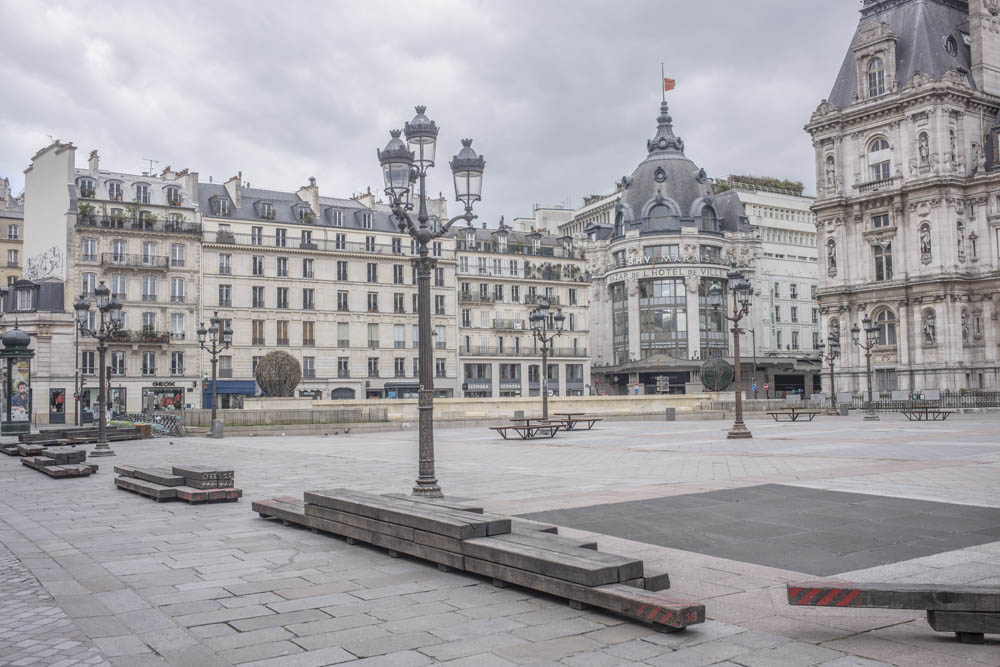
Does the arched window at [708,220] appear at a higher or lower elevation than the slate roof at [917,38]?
lower

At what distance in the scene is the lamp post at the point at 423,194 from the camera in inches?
450

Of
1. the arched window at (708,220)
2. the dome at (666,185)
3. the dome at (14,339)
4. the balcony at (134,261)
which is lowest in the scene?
the dome at (14,339)

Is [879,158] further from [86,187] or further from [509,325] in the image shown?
[86,187]

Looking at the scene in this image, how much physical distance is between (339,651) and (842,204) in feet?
196

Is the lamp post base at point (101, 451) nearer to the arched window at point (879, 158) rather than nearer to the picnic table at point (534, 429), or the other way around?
the picnic table at point (534, 429)

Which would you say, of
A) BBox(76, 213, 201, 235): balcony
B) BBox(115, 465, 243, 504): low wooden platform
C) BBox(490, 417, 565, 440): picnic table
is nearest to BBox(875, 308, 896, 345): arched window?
BBox(490, 417, 565, 440): picnic table

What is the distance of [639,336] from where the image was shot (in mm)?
79312

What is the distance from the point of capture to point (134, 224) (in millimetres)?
58031

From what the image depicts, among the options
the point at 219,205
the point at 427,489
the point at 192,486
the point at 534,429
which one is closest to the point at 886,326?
the point at 534,429

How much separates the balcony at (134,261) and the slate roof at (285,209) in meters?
5.02

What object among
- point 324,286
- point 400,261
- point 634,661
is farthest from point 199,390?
point 634,661

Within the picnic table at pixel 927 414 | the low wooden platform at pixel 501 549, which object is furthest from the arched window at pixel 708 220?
the low wooden platform at pixel 501 549

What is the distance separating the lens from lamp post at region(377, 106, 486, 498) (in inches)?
450

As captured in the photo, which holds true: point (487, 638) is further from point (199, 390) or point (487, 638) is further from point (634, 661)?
point (199, 390)
